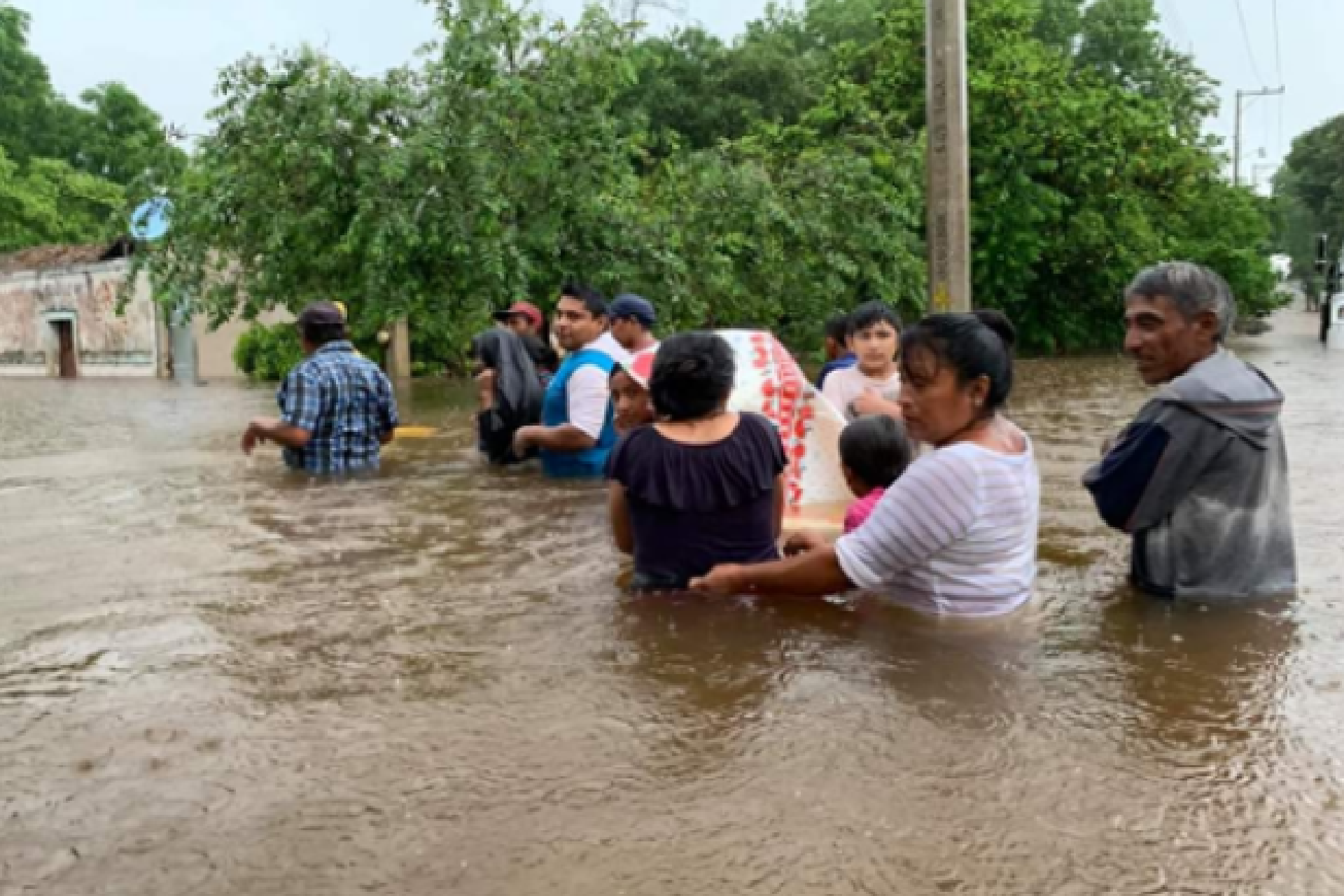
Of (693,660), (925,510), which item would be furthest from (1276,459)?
(693,660)

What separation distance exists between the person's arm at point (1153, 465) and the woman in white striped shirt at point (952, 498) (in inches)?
17.3

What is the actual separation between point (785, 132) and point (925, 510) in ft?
73.4

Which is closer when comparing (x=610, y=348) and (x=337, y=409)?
(x=610, y=348)

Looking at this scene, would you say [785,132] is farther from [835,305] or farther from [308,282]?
[308,282]

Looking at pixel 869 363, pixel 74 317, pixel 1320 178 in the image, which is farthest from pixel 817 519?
pixel 1320 178

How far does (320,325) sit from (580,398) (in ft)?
6.30

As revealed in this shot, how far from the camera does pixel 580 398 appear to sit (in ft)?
23.5

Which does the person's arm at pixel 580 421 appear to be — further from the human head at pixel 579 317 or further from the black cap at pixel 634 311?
the black cap at pixel 634 311

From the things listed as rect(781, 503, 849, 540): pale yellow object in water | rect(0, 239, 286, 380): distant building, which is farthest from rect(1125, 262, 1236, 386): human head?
rect(0, 239, 286, 380): distant building

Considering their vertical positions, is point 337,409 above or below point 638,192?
below

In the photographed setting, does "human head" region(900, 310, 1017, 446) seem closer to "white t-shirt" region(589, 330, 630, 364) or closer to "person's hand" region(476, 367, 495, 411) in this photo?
"white t-shirt" region(589, 330, 630, 364)

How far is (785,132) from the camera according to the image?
24984 millimetres

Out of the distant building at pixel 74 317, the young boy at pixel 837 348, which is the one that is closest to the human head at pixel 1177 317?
the young boy at pixel 837 348

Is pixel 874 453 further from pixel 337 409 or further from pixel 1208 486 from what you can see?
pixel 337 409
